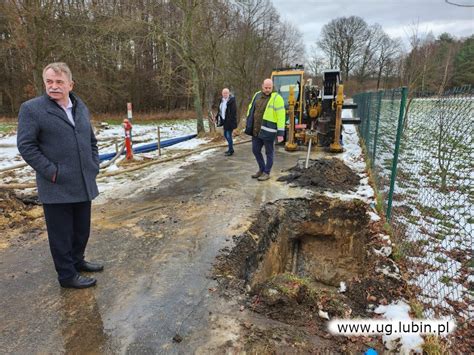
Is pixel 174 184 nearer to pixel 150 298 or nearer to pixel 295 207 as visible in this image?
pixel 295 207

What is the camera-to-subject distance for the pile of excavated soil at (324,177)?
22.1 feet

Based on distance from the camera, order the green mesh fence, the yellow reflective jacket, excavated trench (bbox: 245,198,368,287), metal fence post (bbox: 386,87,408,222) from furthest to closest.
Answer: the yellow reflective jacket
excavated trench (bbox: 245,198,368,287)
metal fence post (bbox: 386,87,408,222)
the green mesh fence

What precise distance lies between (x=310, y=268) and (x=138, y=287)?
344cm

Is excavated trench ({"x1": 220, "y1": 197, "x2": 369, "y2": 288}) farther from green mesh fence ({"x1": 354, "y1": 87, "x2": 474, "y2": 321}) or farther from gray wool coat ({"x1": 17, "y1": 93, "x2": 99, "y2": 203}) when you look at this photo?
gray wool coat ({"x1": 17, "y1": 93, "x2": 99, "y2": 203})

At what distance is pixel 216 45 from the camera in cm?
1772

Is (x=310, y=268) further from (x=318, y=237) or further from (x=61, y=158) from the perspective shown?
(x=61, y=158)

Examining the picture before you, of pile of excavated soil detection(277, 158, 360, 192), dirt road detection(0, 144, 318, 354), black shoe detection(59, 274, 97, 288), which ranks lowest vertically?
dirt road detection(0, 144, 318, 354)

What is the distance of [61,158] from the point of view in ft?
9.84

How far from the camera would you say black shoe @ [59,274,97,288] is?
3314mm

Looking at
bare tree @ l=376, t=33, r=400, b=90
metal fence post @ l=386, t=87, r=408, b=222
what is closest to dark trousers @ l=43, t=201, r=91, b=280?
metal fence post @ l=386, t=87, r=408, b=222

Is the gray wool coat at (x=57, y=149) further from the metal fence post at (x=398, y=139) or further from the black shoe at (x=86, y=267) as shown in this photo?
the metal fence post at (x=398, y=139)

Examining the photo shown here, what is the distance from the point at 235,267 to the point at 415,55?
1455 cm

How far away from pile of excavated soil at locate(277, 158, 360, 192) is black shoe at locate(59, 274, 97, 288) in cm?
441

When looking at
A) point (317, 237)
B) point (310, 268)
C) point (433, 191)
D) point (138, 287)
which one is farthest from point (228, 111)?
point (138, 287)
